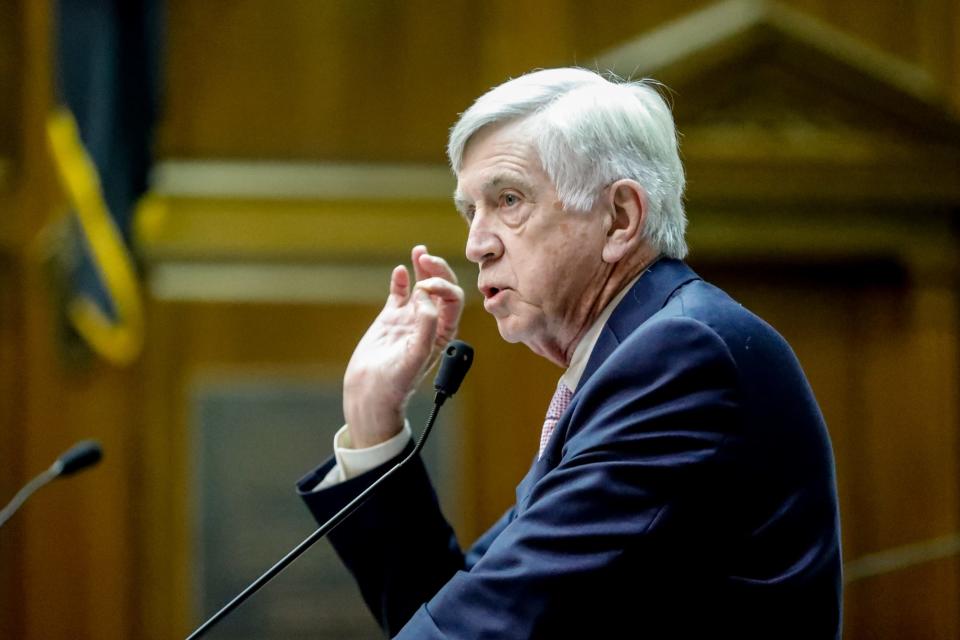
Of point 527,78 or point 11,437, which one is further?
point 11,437

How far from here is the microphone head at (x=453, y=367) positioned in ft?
5.71

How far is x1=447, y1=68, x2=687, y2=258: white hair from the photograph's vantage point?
1656mm

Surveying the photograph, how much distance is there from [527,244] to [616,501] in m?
0.47

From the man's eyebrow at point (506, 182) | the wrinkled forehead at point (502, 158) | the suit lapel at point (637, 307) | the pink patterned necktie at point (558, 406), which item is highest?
the wrinkled forehead at point (502, 158)

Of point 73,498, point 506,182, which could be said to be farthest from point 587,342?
point 73,498

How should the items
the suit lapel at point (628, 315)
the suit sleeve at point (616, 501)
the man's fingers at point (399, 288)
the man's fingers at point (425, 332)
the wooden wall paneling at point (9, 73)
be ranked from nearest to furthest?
the suit sleeve at point (616, 501) < the suit lapel at point (628, 315) < the man's fingers at point (425, 332) < the man's fingers at point (399, 288) < the wooden wall paneling at point (9, 73)

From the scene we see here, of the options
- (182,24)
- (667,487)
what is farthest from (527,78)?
(182,24)

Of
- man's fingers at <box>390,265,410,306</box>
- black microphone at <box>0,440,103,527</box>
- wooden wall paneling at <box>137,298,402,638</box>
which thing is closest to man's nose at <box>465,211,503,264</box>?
man's fingers at <box>390,265,410,306</box>

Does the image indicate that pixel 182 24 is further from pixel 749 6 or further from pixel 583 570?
pixel 583 570

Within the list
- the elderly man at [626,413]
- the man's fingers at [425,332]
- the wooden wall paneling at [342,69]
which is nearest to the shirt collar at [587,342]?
the elderly man at [626,413]

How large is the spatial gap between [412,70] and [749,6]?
1.18 metres

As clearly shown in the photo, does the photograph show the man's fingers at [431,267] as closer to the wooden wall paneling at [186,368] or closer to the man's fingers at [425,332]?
the man's fingers at [425,332]

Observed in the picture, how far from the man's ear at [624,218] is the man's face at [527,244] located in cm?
2

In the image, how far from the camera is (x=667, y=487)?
137 cm
